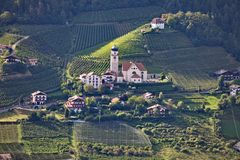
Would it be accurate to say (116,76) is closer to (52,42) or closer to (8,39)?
(52,42)

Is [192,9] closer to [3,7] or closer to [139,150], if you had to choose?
[3,7]

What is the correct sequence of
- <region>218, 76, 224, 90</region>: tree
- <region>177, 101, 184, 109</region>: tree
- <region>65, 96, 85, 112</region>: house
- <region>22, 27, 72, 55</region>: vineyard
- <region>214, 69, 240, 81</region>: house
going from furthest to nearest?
<region>22, 27, 72, 55</region>: vineyard, <region>214, 69, 240, 81</region>: house, <region>218, 76, 224, 90</region>: tree, <region>177, 101, 184, 109</region>: tree, <region>65, 96, 85, 112</region>: house

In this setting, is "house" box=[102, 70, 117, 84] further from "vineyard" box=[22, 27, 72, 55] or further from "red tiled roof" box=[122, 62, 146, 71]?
"vineyard" box=[22, 27, 72, 55]

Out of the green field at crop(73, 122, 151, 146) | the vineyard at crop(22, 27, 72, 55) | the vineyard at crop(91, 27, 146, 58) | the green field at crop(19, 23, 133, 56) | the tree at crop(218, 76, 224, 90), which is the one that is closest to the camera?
the green field at crop(73, 122, 151, 146)

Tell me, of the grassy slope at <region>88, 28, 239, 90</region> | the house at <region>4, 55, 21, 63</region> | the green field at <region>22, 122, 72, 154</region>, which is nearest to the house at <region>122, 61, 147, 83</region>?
the grassy slope at <region>88, 28, 239, 90</region>

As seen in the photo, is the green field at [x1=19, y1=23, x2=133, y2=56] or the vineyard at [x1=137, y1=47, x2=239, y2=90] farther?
the green field at [x1=19, y1=23, x2=133, y2=56]

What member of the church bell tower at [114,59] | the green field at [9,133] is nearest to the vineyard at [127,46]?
the church bell tower at [114,59]
